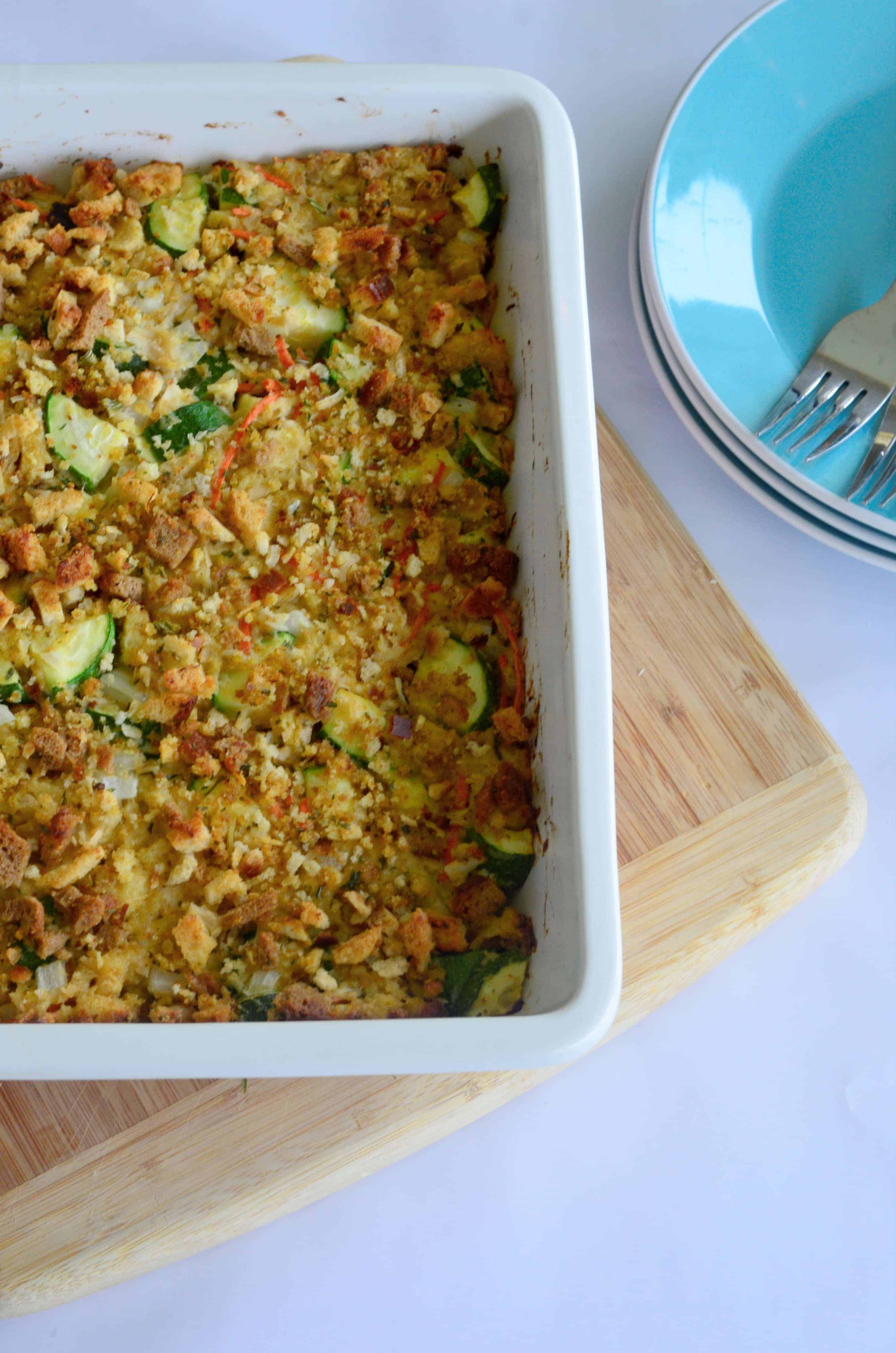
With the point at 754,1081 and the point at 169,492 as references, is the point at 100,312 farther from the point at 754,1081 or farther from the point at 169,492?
the point at 754,1081

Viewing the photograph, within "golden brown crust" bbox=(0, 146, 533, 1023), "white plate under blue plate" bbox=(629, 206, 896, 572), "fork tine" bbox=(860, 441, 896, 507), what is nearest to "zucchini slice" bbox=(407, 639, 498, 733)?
"golden brown crust" bbox=(0, 146, 533, 1023)

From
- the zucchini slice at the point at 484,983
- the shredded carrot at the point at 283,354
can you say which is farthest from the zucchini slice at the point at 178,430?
the zucchini slice at the point at 484,983

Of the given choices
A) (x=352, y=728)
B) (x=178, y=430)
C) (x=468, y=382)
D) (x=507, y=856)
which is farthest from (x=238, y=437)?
(x=507, y=856)

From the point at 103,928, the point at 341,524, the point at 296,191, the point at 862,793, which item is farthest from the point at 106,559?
the point at 862,793

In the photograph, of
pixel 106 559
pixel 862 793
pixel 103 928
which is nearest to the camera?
pixel 103 928

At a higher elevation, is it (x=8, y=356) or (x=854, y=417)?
(x=854, y=417)

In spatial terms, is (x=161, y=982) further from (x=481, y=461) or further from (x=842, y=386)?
(x=842, y=386)
